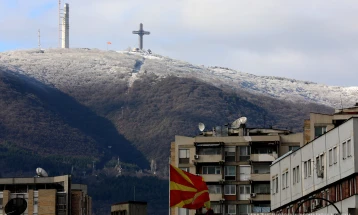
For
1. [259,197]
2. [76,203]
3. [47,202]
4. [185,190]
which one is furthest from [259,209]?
[185,190]

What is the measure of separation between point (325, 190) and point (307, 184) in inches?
151

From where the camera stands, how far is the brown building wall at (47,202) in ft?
451

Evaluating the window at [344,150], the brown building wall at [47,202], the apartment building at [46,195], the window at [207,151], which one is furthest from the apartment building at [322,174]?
the brown building wall at [47,202]

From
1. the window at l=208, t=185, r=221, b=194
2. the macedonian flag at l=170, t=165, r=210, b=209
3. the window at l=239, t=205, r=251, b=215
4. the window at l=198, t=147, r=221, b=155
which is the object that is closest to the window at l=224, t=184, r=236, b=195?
the window at l=208, t=185, r=221, b=194

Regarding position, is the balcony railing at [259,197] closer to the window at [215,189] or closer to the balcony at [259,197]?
the balcony at [259,197]

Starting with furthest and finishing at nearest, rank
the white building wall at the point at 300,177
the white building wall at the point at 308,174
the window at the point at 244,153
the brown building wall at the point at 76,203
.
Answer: the brown building wall at the point at 76,203 < the window at the point at 244,153 < the white building wall at the point at 300,177 < the white building wall at the point at 308,174

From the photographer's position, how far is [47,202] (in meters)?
138

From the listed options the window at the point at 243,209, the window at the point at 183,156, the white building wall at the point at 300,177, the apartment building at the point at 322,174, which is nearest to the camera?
the apartment building at the point at 322,174

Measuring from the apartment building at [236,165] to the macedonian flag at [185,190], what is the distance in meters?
34.2

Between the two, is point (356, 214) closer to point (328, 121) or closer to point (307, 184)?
point (307, 184)

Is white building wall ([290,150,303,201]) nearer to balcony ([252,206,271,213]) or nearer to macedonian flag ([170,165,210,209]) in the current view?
macedonian flag ([170,165,210,209])

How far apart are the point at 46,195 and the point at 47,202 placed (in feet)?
2.40

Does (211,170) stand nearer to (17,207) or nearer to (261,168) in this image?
(261,168)

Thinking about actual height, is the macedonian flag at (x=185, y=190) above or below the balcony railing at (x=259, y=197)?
below
